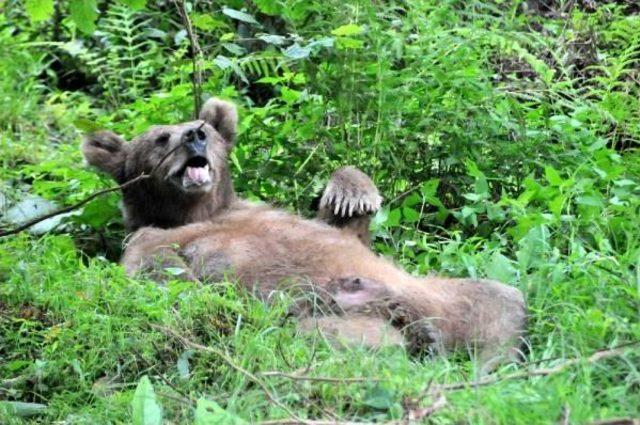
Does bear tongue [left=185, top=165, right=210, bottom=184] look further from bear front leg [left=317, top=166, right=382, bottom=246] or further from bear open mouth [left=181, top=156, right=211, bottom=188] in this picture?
bear front leg [left=317, top=166, right=382, bottom=246]

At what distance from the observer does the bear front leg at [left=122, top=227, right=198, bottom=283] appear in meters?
7.17

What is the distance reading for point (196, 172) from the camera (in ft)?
26.1

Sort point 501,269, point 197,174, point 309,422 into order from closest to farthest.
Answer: point 309,422 → point 501,269 → point 197,174

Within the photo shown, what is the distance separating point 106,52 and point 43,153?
1647mm

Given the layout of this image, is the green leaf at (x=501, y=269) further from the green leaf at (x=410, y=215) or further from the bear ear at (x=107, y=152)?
the bear ear at (x=107, y=152)

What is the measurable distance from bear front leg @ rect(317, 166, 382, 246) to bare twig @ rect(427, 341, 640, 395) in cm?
261

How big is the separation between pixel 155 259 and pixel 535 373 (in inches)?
114

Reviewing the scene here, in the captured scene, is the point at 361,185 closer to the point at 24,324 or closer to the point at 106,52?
the point at 24,324

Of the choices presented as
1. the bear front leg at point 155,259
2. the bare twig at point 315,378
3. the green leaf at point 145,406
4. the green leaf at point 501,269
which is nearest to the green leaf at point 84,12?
the bear front leg at point 155,259

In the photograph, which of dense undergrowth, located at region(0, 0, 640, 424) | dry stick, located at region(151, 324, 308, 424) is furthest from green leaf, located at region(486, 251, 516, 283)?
dry stick, located at region(151, 324, 308, 424)

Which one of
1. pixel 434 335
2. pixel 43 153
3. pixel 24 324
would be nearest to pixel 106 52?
pixel 43 153

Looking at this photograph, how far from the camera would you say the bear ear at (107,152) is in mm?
8391

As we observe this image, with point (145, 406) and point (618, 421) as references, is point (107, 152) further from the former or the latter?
point (618, 421)

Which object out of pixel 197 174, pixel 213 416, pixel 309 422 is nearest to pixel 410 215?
pixel 197 174
